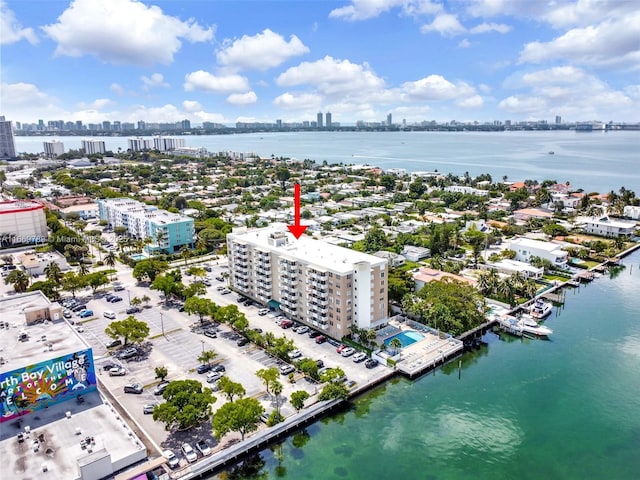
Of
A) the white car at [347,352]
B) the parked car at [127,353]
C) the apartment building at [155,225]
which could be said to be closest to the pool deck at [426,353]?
the white car at [347,352]

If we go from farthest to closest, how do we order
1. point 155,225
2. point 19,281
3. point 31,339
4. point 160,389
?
point 155,225, point 19,281, point 160,389, point 31,339

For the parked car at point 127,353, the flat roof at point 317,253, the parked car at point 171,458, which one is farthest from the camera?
the flat roof at point 317,253

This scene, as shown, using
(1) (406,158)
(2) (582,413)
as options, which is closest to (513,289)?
(2) (582,413)

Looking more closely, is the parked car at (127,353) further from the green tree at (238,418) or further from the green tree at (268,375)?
the green tree at (238,418)

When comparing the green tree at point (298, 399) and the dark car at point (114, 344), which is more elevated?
the green tree at point (298, 399)

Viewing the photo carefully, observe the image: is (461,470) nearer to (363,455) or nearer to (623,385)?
(363,455)

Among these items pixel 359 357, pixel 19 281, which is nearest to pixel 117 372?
pixel 359 357

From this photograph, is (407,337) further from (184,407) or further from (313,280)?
(184,407)
